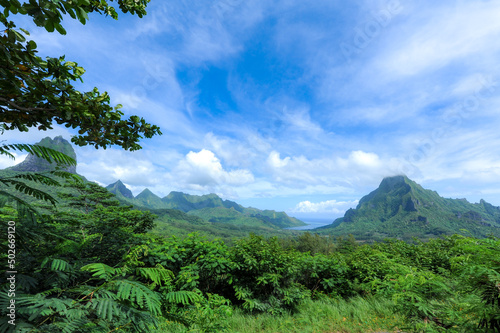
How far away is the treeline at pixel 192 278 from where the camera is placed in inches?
78.9

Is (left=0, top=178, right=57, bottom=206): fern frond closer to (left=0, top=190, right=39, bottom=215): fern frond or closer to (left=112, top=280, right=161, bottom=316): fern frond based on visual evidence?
(left=0, top=190, right=39, bottom=215): fern frond

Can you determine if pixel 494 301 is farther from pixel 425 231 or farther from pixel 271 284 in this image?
pixel 425 231

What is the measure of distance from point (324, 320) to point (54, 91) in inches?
291

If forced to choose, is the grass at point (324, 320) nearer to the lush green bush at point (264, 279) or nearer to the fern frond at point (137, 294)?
the lush green bush at point (264, 279)

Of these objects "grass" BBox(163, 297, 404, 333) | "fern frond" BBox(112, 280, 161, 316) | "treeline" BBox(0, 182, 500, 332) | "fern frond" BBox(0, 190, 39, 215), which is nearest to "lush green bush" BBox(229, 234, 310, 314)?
"treeline" BBox(0, 182, 500, 332)

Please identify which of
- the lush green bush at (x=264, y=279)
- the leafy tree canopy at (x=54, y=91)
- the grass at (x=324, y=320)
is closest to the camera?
the leafy tree canopy at (x=54, y=91)

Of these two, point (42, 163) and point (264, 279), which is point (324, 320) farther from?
point (42, 163)

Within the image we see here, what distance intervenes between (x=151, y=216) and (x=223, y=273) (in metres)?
3.53

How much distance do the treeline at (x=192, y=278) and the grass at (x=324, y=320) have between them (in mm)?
236

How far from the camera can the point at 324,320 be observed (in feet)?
17.0

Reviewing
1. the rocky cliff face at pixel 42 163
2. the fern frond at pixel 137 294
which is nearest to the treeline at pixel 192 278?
the fern frond at pixel 137 294

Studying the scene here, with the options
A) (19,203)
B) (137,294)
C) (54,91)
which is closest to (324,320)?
(137,294)

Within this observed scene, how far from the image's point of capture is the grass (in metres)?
4.67

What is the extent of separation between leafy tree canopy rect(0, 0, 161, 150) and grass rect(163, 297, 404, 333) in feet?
14.1
